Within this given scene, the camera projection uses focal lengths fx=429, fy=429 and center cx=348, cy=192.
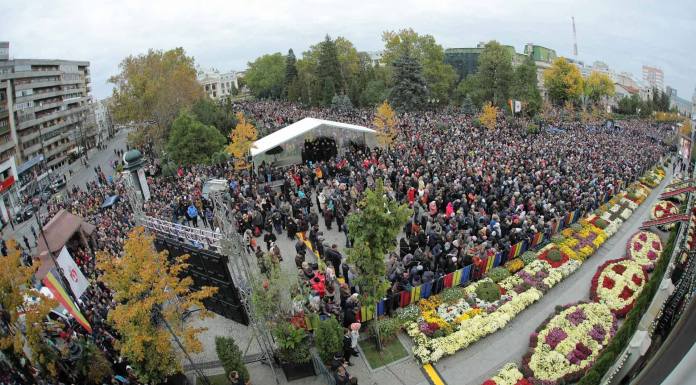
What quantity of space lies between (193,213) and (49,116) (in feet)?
171

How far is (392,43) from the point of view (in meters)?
63.8

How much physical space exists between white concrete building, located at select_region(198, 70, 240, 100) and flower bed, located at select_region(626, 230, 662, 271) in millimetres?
111874

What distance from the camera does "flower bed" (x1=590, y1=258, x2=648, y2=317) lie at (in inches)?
556

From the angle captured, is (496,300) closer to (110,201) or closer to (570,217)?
(570,217)

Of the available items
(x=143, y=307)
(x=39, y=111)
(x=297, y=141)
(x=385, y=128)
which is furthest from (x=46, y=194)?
(x=143, y=307)

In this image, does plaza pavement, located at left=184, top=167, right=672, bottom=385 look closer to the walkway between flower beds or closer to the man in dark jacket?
the walkway between flower beds

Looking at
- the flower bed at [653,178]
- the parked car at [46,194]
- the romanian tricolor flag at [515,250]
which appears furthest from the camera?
the parked car at [46,194]

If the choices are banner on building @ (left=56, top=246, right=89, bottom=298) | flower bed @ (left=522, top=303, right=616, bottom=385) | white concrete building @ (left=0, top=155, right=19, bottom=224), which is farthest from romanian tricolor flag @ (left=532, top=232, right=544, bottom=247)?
white concrete building @ (left=0, top=155, right=19, bottom=224)

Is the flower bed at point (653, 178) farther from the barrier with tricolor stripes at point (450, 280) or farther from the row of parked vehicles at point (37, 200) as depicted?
the row of parked vehicles at point (37, 200)

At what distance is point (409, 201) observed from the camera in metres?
21.2

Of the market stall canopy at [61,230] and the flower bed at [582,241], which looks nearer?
the flower bed at [582,241]

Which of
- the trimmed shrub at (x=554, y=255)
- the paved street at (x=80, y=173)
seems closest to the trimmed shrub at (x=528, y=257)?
the trimmed shrub at (x=554, y=255)

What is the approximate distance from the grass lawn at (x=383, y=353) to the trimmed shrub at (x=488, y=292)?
3.43 meters

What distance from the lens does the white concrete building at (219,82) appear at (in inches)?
4796
